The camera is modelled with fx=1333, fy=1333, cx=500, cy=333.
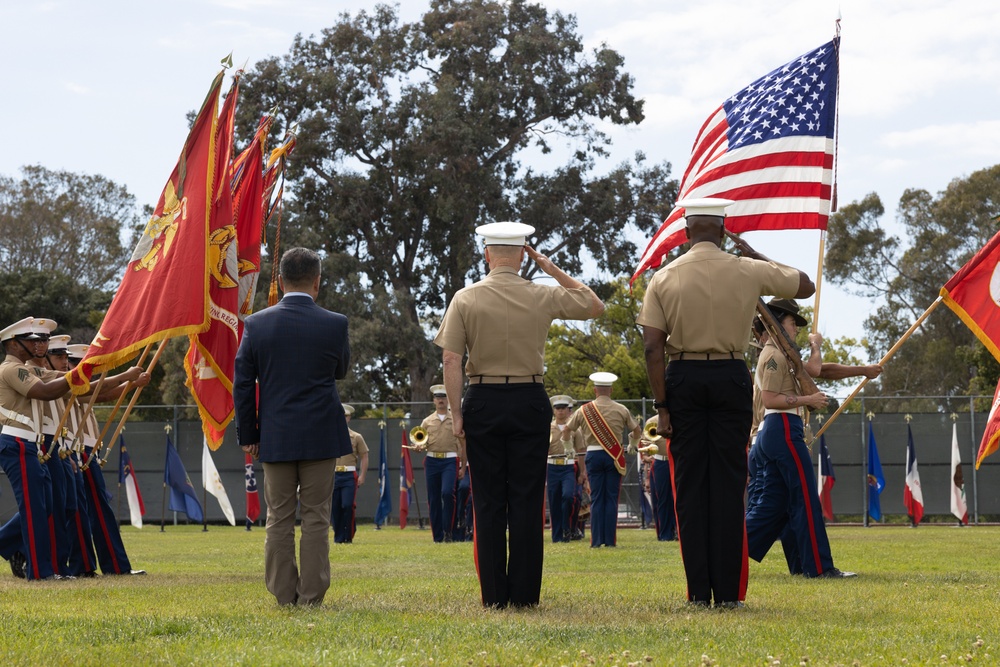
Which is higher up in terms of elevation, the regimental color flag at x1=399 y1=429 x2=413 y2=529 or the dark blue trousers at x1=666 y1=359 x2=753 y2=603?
the dark blue trousers at x1=666 y1=359 x2=753 y2=603

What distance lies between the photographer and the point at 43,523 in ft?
35.1

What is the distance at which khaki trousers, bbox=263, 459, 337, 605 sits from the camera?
7.80 meters

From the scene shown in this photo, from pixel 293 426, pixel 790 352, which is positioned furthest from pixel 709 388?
pixel 293 426

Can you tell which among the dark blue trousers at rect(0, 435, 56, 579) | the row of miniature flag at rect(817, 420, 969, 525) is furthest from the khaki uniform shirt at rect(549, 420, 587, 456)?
the dark blue trousers at rect(0, 435, 56, 579)

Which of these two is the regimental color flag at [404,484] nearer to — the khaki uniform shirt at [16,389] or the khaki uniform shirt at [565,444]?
the khaki uniform shirt at [565,444]

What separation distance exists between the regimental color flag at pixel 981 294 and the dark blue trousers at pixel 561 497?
30.8 ft

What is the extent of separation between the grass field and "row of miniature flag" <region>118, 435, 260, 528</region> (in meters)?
13.6

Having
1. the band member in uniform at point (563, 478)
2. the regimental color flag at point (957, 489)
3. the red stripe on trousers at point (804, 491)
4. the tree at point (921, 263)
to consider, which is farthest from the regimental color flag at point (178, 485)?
the tree at point (921, 263)

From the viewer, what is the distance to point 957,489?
25344 millimetres

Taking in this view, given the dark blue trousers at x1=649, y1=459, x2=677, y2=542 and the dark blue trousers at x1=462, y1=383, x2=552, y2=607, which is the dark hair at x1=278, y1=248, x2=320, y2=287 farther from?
the dark blue trousers at x1=649, y1=459, x2=677, y2=542

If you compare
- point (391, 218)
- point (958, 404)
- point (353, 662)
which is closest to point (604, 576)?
point (353, 662)

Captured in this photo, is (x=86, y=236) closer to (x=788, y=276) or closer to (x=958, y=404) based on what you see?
(x=958, y=404)

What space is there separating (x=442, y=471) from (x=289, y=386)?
1320 cm

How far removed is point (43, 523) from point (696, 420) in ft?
19.0
